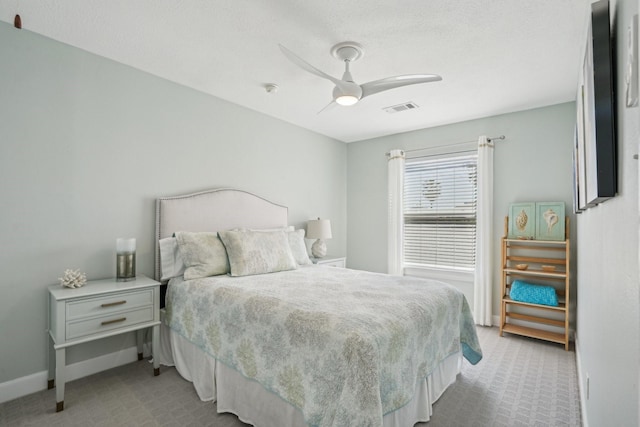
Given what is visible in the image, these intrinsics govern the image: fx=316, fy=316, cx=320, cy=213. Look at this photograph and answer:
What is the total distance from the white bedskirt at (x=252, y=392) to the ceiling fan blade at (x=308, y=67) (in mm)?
2064

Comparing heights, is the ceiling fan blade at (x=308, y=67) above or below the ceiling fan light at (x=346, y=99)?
above

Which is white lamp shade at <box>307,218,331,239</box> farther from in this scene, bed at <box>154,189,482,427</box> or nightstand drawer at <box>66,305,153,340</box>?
nightstand drawer at <box>66,305,153,340</box>

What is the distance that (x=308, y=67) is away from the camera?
221 centimetres

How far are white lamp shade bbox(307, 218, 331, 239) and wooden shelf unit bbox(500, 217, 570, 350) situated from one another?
2172 millimetres

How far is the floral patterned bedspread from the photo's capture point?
149 cm

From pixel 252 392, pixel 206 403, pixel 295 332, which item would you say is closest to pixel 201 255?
pixel 206 403

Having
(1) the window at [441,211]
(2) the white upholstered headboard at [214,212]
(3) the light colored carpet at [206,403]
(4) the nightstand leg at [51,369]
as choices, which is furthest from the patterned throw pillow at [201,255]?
(1) the window at [441,211]

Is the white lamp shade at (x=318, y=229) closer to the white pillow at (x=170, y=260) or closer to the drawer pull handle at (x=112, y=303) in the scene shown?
the white pillow at (x=170, y=260)

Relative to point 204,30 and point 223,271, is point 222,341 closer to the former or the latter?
point 223,271

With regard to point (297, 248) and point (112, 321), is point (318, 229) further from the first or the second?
point (112, 321)

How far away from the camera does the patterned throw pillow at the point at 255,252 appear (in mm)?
2867

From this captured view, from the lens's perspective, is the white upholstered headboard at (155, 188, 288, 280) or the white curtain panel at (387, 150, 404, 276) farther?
the white curtain panel at (387, 150, 404, 276)

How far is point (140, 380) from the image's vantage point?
2.52 m

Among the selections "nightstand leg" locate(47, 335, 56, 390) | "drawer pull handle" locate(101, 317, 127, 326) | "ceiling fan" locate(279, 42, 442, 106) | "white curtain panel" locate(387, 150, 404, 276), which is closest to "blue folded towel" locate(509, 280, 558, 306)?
"white curtain panel" locate(387, 150, 404, 276)
